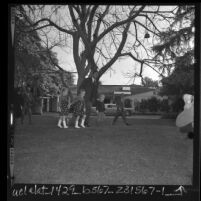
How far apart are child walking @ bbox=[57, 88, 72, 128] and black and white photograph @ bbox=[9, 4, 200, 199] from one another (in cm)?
1

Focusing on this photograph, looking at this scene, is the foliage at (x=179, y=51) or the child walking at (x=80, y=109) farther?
the child walking at (x=80, y=109)

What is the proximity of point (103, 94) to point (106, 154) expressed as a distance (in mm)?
614

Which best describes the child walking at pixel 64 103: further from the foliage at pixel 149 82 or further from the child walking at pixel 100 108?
the foliage at pixel 149 82

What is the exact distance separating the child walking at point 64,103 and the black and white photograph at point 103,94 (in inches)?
0.4

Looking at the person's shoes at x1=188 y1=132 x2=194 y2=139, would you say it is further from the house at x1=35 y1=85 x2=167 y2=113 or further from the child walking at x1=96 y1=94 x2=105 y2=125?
the child walking at x1=96 y1=94 x2=105 y2=125

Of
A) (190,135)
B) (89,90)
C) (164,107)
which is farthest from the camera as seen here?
(89,90)

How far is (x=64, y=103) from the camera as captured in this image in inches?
158

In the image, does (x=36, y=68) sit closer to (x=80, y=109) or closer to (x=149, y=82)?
(x=80, y=109)

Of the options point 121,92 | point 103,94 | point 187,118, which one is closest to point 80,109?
point 103,94

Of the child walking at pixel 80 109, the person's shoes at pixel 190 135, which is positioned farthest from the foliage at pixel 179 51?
the child walking at pixel 80 109

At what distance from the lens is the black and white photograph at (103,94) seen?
148 inches

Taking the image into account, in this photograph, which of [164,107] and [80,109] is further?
[80,109]

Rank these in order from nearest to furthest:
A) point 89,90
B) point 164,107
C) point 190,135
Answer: point 190,135 < point 164,107 < point 89,90

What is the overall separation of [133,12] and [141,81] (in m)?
0.70
